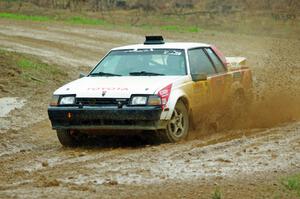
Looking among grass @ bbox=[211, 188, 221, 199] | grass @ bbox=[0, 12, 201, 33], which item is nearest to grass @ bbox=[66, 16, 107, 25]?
grass @ bbox=[0, 12, 201, 33]

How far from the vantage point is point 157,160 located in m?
9.62

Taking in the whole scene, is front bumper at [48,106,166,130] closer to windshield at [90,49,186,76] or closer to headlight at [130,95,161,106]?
headlight at [130,95,161,106]

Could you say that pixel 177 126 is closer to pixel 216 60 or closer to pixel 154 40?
pixel 154 40

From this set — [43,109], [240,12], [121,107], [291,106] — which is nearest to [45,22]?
[240,12]

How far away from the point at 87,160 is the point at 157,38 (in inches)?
136

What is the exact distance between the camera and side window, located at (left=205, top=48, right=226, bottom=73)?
13062 mm

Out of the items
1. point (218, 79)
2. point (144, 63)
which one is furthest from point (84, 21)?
point (144, 63)

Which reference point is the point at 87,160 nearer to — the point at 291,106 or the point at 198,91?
the point at 198,91

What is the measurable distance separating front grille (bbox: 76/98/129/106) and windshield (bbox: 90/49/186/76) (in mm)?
1066

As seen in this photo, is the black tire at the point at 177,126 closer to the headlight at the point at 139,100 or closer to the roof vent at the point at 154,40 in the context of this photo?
the headlight at the point at 139,100

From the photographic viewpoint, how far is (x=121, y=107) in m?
10.9

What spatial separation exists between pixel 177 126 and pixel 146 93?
0.81m

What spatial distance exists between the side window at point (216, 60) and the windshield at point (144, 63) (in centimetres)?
92

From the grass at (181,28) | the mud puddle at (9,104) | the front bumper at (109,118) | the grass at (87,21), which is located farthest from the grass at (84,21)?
the front bumper at (109,118)
